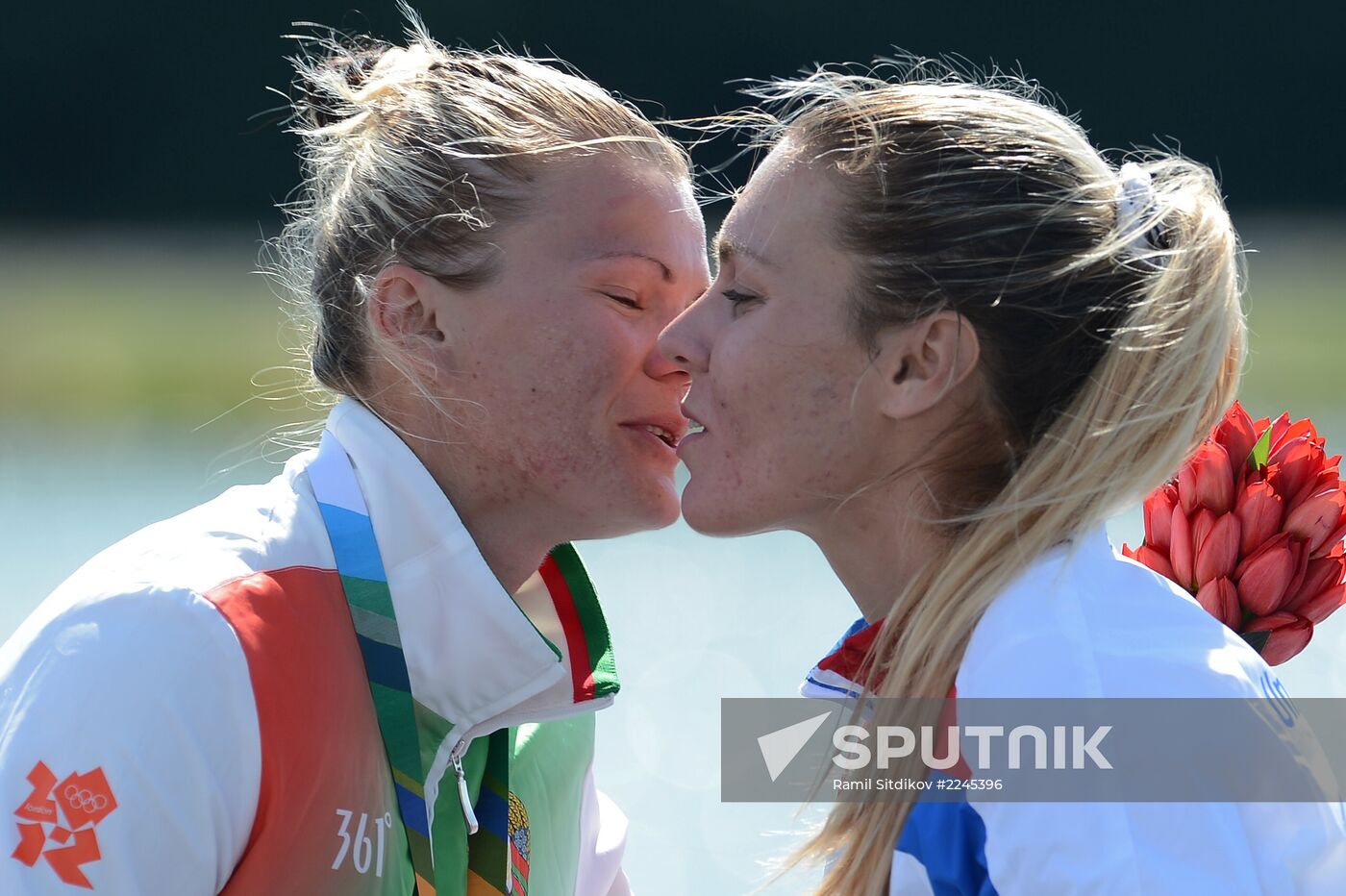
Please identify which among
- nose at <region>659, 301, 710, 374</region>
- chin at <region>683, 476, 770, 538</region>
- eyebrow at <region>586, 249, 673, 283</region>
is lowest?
chin at <region>683, 476, 770, 538</region>

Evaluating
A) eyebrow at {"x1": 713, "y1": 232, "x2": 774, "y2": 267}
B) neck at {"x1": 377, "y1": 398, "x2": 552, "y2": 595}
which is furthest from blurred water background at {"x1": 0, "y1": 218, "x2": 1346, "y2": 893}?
eyebrow at {"x1": 713, "y1": 232, "x2": 774, "y2": 267}

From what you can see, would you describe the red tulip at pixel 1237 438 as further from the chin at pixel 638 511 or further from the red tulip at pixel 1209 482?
the chin at pixel 638 511

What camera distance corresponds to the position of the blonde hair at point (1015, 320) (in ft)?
5.35

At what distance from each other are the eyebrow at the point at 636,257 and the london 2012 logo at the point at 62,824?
96 cm

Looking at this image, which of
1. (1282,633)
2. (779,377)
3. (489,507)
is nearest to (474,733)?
(489,507)

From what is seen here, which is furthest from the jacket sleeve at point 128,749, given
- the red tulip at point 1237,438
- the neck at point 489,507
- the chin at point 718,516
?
the red tulip at point 1237,438

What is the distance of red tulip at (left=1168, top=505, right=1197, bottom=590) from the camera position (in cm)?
204

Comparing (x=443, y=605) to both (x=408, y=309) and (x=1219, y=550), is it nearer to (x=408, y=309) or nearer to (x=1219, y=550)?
(x=408, y=309)

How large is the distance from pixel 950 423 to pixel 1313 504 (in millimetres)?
571

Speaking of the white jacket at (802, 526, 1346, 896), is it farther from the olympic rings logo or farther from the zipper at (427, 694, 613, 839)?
the olympic rings logo

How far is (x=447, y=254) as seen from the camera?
206 centimetres

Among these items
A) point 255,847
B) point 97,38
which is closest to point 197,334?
point 97,38

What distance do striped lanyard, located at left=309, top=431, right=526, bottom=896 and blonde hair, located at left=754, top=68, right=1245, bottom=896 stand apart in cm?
41

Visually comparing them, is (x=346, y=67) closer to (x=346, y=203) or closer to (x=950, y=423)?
(x=346, y=203)
